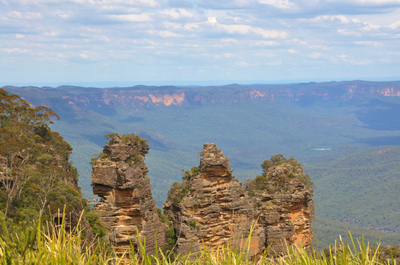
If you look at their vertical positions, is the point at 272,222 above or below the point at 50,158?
below

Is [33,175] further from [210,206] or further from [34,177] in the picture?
[210,206]

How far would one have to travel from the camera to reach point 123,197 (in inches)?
1407

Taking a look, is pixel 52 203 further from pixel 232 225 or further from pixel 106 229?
pixel 232 225

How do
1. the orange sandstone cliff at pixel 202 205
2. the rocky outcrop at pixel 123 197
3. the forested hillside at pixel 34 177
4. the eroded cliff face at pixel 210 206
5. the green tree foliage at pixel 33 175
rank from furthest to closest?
the eroded cliff face at pixel 210 206 → the orange sandstone cliff at pixel 202 205 → the rocky outcrop at pixel 123 197 → the green tree foliage at pixel 33 175 → the forested hillside at pixel 34 177

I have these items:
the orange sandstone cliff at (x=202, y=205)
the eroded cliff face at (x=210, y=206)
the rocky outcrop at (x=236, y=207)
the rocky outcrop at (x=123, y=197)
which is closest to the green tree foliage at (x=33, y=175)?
the rocky outcrop at (x=123, y=197)

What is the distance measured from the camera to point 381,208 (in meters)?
152

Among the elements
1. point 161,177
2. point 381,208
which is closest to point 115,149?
point 381,208

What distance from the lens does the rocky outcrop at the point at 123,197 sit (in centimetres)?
3516

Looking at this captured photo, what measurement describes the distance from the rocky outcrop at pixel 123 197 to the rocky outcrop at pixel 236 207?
224 centimetres

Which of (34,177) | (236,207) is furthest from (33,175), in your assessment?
(236,207)

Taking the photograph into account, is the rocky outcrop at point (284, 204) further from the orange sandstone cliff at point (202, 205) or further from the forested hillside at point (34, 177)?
the forested hillside at point (34, 177)

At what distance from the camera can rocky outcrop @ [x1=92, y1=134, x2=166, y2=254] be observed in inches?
1384

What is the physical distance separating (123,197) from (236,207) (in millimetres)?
7777

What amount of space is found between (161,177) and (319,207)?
61475 mm
